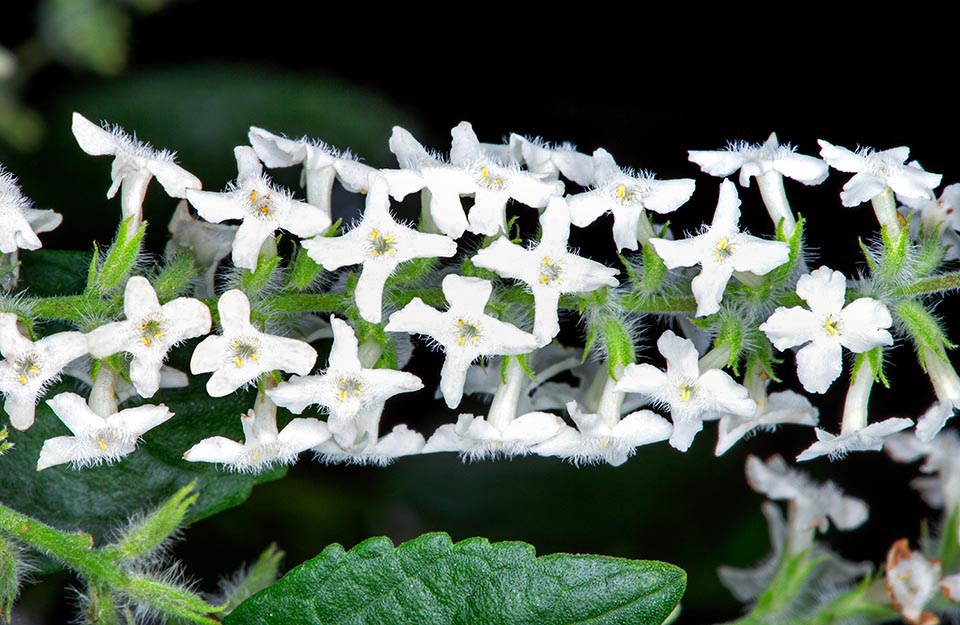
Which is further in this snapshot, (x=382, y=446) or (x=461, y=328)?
(x=382, y=446)

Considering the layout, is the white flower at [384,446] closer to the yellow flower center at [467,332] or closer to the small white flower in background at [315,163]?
the yellow flower center at [467,332]

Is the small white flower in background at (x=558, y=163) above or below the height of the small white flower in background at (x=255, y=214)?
above

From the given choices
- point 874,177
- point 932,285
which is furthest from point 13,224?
point 932,285

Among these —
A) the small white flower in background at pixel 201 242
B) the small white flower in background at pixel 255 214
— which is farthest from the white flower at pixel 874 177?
the small white flower in background at pixel 201 242

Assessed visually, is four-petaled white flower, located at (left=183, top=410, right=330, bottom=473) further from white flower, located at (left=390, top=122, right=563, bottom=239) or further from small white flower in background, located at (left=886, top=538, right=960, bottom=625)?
small white flower in background, located at (left=886, top=538, right=960, bottom=625)

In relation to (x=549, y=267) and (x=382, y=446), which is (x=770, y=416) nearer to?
(x=549, y=267)

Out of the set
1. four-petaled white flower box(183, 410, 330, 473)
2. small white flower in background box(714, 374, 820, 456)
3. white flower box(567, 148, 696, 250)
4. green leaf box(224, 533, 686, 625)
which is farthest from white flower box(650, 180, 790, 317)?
four-petaled white flower box(183, 410, 330, 473)
